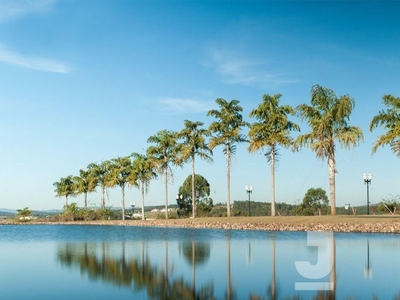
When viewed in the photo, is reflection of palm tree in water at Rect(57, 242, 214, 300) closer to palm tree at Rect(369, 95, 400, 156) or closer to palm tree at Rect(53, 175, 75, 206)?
palm tree at Rect(369, 95, 400, 156)

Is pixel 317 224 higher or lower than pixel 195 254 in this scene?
lower

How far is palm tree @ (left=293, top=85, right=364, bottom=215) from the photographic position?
147 ft

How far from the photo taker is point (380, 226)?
35.0m

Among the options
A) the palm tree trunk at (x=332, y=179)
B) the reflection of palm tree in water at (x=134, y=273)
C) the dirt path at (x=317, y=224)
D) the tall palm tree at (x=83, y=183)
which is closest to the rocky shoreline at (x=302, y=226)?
the dirt path at (x=317, y=224)

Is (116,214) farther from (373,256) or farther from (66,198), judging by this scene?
(373,256)

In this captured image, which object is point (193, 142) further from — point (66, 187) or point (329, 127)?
point (66, 187)

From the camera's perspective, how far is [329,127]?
45500 mm

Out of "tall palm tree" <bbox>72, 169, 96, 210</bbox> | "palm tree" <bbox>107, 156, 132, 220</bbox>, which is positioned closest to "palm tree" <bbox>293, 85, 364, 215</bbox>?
"palm tree" <bbox>107, 156, 132, 220</bbox>

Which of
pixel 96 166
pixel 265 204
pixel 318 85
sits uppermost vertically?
pixel 318 85

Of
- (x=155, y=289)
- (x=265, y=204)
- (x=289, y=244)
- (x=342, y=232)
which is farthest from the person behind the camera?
(x=265, y=204)

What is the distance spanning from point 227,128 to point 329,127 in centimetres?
1391

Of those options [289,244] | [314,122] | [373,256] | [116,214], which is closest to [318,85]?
[314,122]

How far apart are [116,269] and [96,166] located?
68.1 m

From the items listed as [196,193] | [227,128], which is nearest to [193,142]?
[227,128]
